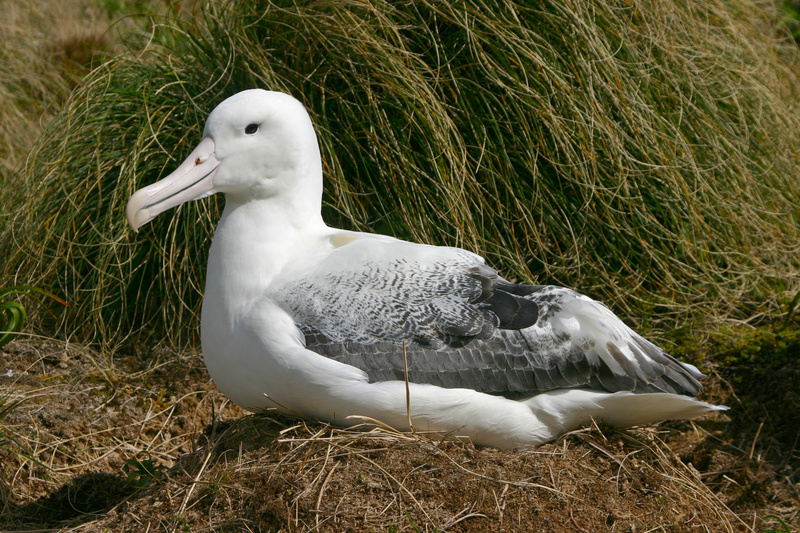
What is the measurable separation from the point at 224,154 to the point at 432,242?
1.75 m

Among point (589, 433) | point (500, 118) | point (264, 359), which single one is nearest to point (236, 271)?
point (264, 359)

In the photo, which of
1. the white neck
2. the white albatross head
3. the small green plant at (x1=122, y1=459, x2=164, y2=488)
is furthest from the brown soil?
the white albatross head

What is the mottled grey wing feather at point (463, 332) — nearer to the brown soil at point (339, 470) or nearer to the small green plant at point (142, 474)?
the brown soil at point (339, 470)

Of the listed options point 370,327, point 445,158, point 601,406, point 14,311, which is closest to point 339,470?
point 370,327

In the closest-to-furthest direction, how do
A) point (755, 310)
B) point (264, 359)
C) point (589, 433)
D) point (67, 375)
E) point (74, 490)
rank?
1. point (264, 359)
2. point (589, 433)
3. point (74, 490)
4. point (67, 375)
5. point (755, 310)

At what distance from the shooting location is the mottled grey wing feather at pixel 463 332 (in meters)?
3.56

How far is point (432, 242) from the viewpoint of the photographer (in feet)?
16.6

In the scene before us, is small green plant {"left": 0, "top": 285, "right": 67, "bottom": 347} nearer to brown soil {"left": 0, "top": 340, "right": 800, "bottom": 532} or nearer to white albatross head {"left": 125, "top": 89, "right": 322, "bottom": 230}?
brown soil {"left": 0, "top": 340, "right": 800, "bottom": 532}

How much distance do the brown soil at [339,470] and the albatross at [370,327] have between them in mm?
160

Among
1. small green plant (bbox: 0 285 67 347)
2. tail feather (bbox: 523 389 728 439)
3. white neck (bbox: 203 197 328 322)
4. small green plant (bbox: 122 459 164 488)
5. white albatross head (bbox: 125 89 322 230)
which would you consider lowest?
small green plant (bbox: 122 459 164 488)

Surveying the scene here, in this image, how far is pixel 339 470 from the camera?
3.50 m

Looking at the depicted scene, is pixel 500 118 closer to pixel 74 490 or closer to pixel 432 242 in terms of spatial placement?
pixel 432 242

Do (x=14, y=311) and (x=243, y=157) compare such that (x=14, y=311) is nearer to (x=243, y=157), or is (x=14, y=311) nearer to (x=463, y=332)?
(x=243, y=157)

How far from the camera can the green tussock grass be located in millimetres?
5078
